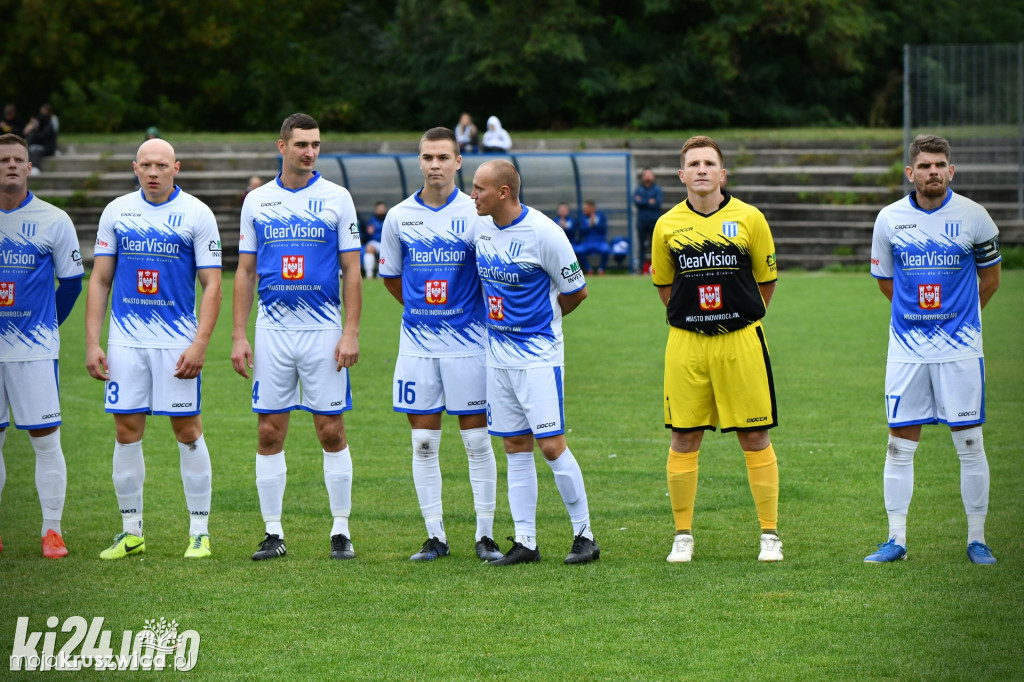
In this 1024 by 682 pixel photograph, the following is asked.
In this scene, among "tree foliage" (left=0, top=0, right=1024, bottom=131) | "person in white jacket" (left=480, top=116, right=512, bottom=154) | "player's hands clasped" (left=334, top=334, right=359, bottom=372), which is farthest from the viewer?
"tree foliage" (left=0, top=0, right=1024, bottom=131)

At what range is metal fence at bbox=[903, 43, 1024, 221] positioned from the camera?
26.6 m

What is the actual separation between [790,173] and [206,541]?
24.7m

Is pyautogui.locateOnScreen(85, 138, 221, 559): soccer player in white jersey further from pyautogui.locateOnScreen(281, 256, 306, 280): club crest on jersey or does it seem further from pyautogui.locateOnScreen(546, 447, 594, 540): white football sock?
pyautogui.locateOnScreen(546, 447, 594, 540): white football sock

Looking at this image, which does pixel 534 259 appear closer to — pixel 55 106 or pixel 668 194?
pixel 668 194

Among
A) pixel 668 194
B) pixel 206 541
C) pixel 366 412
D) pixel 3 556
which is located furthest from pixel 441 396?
pixel 668 194

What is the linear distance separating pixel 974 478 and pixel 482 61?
3321 cm

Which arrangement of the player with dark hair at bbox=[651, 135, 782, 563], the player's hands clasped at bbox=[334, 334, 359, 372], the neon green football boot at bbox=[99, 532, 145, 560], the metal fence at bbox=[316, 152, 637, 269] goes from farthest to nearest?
the metal fence at bbox=[316, 152, 637, 269] → the neon green football boot at bbox=[99, 532, 145, 560] → the player's hands clasped at bbox=[334, 334, 359, 372] → the player with dark hair at bbox=[651, 135, 782, 563]

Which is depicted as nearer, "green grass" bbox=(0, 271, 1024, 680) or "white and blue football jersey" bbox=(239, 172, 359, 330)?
"green grass" bbox=(0, 271, 1024, 680)

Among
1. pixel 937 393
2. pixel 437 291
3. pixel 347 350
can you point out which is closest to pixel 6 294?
pixel 347 350

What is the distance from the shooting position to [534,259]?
21.8ft

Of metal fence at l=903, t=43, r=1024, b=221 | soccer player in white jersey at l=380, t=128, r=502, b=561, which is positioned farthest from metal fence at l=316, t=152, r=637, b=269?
soccer player in white jersey at l=380, t=128, r=502, b=561

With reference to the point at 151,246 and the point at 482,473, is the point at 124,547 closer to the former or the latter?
the point at 151,246

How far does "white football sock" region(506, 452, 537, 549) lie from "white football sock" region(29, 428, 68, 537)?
2649mm

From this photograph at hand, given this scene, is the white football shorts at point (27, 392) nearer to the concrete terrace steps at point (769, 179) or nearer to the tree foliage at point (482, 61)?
the concrete terrace steps at point (769, 179)
